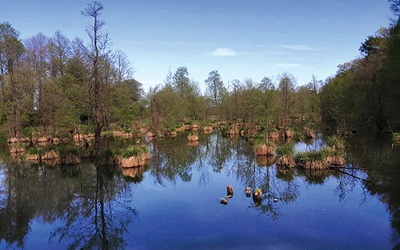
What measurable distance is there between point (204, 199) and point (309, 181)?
5.97m

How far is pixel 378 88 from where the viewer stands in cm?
3978

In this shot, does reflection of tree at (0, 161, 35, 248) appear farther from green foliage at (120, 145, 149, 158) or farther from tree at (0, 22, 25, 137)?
tree at (0, 22, 25, 137)

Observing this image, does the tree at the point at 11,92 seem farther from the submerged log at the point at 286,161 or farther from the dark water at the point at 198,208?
the submerged log at the point at 286,161

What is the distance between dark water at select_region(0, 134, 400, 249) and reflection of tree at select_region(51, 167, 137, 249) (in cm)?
3

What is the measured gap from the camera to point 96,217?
10.8m

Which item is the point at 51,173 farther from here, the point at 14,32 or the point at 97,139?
the point at 14,32

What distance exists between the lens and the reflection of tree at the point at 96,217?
8.81 metres

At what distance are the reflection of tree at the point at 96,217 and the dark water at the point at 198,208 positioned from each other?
0.03 metres

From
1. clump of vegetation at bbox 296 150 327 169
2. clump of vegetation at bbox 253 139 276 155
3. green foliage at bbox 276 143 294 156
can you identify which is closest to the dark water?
clump of vegetation at bbox 296 150 327 169

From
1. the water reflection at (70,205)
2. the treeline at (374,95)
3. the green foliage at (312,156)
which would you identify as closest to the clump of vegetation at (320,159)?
the green foliage at (312,156)

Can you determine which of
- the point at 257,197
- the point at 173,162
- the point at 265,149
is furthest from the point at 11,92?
the point at 257,197

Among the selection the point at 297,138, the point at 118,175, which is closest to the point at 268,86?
the point at 297,138

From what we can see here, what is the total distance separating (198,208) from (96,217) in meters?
3.86

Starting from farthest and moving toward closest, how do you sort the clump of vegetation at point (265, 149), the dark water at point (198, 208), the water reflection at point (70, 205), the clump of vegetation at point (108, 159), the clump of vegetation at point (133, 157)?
the clump of vegetation at point (265, 149) < the clump of vegetation at point (108, 159) < the clump of vegetation at point (133, 157) < the water reflection at point (70, 205) < the dark water at point (198, 208)
